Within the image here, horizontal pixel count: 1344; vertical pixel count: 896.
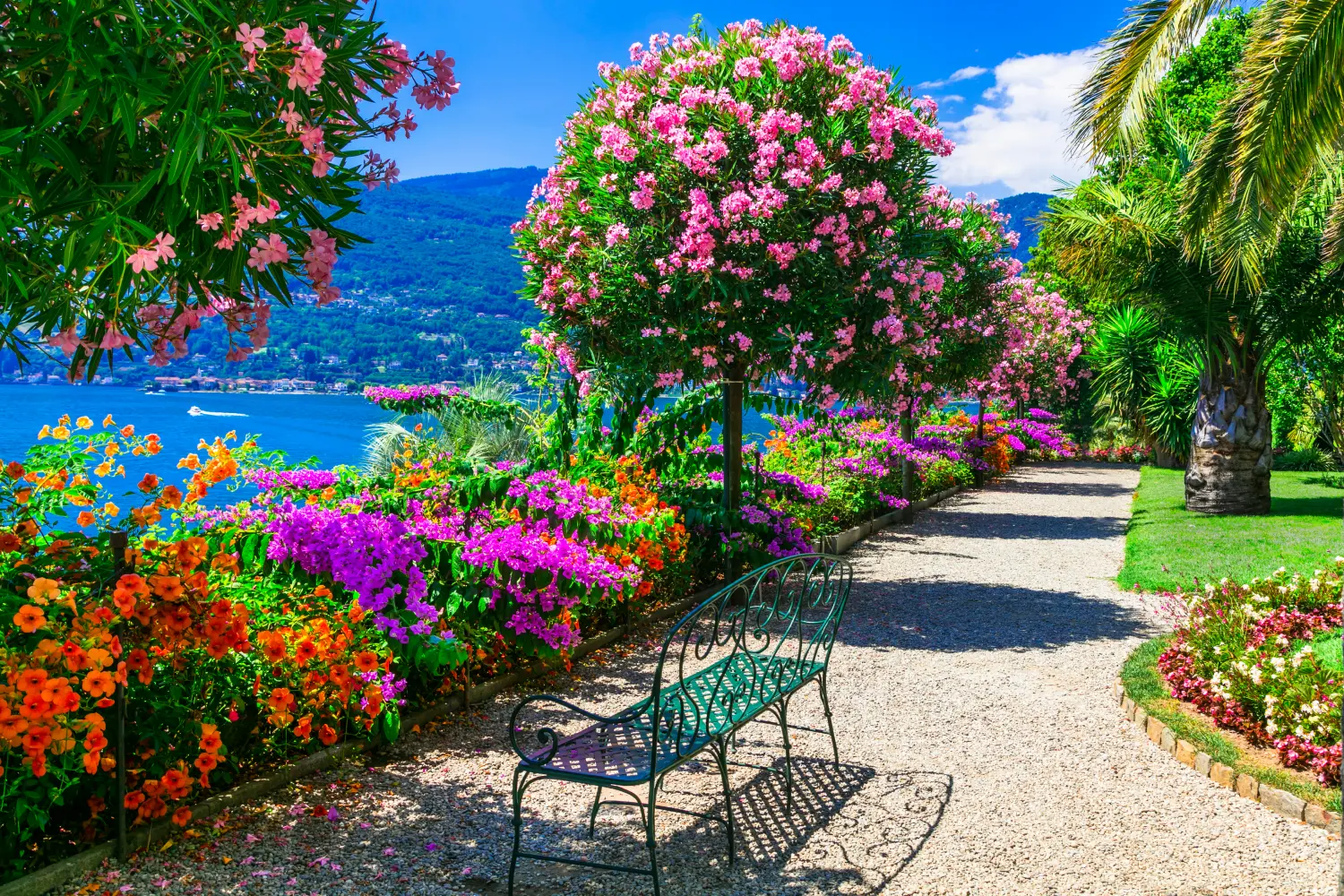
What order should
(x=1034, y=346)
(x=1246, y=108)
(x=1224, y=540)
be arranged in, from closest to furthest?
(x=1246, y=108), (x=1224, y=540), (x=1034, y=346)

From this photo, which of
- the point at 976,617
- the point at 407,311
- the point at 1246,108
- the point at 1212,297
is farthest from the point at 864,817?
the point at 407,311

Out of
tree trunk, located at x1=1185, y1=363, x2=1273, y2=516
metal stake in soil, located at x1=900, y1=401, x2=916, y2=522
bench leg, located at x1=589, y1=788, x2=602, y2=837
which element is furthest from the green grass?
tree trunk, located at x1=1185, y1=363, x2=1273, y2=516

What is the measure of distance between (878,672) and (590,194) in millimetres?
4541

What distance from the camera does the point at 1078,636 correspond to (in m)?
7.16

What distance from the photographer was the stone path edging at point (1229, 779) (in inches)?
152

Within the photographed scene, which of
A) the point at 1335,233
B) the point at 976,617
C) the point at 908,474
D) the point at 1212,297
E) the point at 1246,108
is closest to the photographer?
the point at 1246,108

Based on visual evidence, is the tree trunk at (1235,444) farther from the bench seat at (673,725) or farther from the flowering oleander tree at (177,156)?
the flowering oleander tree at (177,156)

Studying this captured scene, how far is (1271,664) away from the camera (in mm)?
4727

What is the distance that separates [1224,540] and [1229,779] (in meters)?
7.45

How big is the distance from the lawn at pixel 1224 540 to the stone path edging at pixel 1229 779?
114 inches

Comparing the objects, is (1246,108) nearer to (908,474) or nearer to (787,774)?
(787,774)

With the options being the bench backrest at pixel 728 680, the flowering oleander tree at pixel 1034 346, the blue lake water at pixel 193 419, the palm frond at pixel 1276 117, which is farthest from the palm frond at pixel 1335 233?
the bench backrest at pixel 728 680

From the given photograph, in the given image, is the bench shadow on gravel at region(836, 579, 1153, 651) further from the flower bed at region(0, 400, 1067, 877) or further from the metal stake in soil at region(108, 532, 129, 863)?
the metal stake in soil at region(108, 532, 129, 863)

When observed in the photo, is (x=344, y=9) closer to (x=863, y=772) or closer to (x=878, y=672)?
(x=863, y=772)
